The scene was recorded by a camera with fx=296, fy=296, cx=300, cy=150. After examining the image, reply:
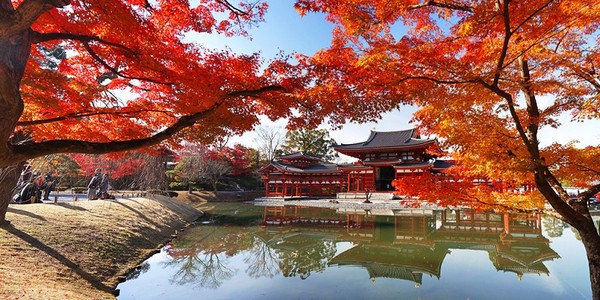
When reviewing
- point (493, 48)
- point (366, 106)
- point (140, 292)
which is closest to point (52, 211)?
point (140, 292)

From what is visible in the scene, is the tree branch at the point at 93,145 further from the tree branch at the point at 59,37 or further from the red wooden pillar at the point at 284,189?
the red wooden pillar at the point at 284,189

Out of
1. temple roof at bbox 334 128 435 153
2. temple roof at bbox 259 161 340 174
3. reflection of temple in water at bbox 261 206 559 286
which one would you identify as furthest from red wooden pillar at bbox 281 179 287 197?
reflection of temple in water at bbox 261 206 559 286

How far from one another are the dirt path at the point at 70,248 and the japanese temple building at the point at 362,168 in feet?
60.6

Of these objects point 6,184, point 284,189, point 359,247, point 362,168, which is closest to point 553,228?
point 359,247

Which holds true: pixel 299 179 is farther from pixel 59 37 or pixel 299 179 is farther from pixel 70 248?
pixel 59 37

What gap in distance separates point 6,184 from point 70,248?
1.99 meters

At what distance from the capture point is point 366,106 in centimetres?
539

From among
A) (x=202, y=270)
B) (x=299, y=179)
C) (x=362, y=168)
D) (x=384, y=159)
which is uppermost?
(x=384, y=159)

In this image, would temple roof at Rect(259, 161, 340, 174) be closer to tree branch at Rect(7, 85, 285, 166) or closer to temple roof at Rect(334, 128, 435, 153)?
temple roof at Rect(334, 128, 435, 153)

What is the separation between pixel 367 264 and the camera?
28.2 ft

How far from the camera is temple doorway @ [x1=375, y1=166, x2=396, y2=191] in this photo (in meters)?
27.5

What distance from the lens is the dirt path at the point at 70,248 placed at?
4.80 meters

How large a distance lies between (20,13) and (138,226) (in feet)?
30.9

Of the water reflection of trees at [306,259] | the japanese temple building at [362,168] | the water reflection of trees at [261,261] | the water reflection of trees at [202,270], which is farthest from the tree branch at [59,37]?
→ the japanese temple building at [362,168]
